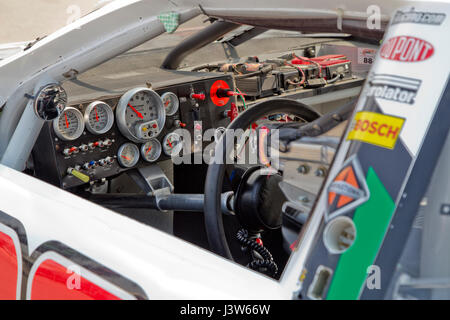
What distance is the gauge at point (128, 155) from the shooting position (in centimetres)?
208

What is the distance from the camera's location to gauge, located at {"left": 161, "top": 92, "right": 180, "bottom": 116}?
2.22 m

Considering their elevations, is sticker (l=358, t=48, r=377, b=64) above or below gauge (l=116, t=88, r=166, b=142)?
above

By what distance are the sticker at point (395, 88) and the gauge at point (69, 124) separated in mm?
1273

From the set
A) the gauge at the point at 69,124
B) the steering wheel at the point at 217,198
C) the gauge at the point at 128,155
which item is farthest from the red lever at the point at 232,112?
the steering wheel at the point at 217,198

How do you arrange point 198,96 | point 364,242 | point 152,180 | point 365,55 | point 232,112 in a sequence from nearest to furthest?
point 364,242 < point 152,180 < point 198,96 < point 232,112 < point 365,55

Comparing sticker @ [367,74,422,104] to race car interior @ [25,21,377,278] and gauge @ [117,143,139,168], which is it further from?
gauge @ [117,143,139,168]

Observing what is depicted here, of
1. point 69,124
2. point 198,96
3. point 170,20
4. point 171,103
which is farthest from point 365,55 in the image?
point 170,20

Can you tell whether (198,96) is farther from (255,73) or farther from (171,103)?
(255,73)

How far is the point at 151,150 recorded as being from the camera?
2.20m

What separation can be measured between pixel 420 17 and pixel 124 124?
53.5 inches

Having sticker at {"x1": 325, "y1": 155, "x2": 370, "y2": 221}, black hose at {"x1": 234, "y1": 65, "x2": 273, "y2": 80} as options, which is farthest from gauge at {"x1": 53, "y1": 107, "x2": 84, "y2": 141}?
sticker at {"x1": 325, "y1": 155, "x2": 370, "y2": 221}

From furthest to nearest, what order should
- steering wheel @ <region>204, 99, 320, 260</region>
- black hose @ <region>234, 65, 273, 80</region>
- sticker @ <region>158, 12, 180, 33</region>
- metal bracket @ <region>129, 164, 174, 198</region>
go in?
black hose @ <region>234, 65, 273, 80</region> < metal bracket @ <region>129, 164, 174, 198</region> < sticker @ <region>158, 12, 180, 33</region> < steering wheel @ <region>204, 99, 320, 260</region>

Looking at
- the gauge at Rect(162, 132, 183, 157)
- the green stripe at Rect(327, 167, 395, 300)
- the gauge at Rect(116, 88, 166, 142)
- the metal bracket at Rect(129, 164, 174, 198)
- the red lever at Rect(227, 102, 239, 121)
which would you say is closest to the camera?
the green stripe at Rect(327, 167, 395, 300)

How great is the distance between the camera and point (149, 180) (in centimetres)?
216
